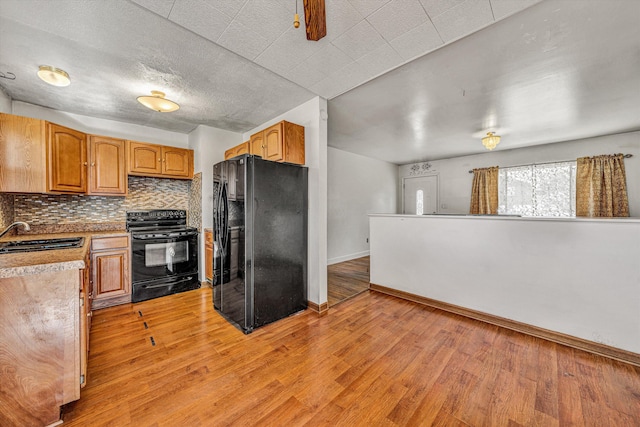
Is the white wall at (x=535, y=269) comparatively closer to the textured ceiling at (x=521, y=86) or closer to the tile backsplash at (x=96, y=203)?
the textured ceiling at (x=521, y=86)

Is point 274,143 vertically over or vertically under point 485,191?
over

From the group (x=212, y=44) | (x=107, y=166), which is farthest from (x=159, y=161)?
(x=212, y=44)

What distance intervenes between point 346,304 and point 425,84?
272 centimetres

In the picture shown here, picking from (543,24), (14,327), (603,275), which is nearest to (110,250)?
(14,327)

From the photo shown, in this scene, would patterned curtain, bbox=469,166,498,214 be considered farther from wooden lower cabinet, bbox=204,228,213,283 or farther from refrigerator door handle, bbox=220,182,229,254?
wooden lower cabinet, bbox=204,228,213,283

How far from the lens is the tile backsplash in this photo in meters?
2.78

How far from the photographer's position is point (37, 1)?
1442 mm

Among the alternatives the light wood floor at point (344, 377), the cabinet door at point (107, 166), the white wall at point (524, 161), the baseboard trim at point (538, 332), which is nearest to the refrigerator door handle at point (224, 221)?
the light wood floor at point (344, 377)

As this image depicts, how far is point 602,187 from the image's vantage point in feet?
14.1

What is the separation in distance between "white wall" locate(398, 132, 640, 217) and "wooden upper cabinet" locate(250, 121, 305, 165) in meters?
5.10

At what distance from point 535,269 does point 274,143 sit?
3.02 metres

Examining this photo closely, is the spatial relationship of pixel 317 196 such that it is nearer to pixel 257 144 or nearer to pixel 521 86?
pixel 257 144

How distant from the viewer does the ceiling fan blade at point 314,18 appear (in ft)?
3.61

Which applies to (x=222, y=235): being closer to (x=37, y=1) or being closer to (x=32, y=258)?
(x=32, y=258)
